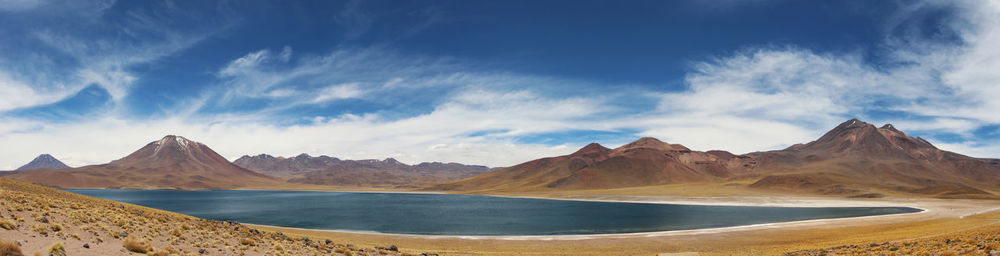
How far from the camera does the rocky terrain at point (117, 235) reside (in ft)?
55.2

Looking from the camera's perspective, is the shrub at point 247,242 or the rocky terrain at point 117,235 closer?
the rocky terrain at point 117,235

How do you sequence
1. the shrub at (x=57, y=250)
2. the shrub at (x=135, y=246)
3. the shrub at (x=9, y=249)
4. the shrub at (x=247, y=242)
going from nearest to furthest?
the shrub at (x=9, y=249) < the shrub at (x=57, y=250) < the shrub at (x=135, y=246) < the shrub at (x=247, y=242)

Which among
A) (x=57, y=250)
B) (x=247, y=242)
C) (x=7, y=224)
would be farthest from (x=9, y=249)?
(x=247, y=242)

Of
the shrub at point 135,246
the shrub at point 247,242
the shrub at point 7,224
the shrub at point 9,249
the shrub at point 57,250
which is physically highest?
the shrub at point 7,224

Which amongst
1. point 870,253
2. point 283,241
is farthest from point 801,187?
point 283,241

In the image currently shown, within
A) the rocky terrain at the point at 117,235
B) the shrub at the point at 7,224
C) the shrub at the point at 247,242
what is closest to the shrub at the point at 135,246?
the rocky terrain at the point at 117,235

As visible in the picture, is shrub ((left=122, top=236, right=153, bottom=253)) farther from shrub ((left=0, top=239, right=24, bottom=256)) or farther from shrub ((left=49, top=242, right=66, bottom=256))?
shrub ((left=0, top=239, right=24, bottom=256))

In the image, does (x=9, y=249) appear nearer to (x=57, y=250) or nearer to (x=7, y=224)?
(x=57, y=250)

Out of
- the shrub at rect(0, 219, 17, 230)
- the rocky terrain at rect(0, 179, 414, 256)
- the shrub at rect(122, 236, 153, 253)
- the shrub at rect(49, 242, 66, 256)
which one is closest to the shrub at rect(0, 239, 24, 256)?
the rocky terrain at rect(0, 179, 414, 256)

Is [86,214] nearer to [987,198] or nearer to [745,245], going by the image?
[745,245]

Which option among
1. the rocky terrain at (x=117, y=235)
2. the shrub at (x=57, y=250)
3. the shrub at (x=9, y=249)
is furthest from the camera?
the rocky terrain at (x=117, y=235)

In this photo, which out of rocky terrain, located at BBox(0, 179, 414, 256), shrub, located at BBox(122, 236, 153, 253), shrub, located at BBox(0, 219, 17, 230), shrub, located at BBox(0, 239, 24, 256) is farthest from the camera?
shrub, located at BBox(122, 236, 153, 253)

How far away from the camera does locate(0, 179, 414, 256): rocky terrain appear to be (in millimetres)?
16812

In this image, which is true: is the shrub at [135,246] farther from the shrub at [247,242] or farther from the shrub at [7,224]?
the shrub at [247,242]
